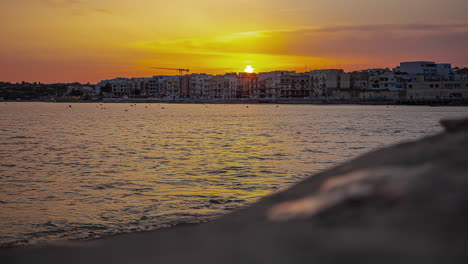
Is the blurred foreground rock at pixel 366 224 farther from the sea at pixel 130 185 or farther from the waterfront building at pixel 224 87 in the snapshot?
the waterfront building at pixel 224 87

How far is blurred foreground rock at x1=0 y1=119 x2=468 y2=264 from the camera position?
1.80 metres

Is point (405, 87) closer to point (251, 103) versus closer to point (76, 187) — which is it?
point (251, 103)

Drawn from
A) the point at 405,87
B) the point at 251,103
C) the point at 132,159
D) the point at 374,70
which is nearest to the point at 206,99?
the point at 251,103

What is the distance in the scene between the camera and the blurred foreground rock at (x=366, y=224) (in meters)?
1.80

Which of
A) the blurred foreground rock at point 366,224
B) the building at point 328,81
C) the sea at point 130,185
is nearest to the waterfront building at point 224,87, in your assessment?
the building at point 328,81

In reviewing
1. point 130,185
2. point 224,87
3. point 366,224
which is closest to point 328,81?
point 224,87

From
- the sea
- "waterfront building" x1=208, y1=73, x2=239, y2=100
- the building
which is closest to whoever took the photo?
the sea

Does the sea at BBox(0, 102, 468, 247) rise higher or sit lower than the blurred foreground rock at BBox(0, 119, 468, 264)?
lower

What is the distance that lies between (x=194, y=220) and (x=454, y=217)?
6434 millimetres

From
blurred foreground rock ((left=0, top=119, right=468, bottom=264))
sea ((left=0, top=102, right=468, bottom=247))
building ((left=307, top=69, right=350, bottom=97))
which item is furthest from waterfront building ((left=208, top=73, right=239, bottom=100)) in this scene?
blurred foreground rock ((left=0, top=119, right=468, bottom=264))

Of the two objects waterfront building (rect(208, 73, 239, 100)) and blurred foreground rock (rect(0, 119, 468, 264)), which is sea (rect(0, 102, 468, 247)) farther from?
waterfront building (rect(208, 73, 239, 100))

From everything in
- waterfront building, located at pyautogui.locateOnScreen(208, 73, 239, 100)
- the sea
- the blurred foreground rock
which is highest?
waterfront building, located at pyautogui.locateOnScreen(208, 73, 239, 100)

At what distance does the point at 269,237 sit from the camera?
2.22m

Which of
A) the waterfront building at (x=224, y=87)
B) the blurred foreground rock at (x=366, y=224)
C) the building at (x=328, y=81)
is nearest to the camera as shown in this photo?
the blurred foreground rock at (x=366, y=224)
